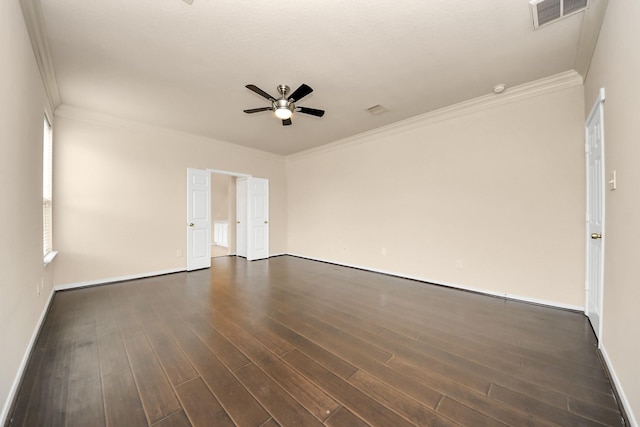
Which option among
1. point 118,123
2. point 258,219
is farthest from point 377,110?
point 118,123

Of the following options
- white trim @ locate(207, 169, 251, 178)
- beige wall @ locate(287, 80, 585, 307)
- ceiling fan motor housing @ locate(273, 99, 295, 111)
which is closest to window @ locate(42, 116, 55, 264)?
white trim @ locate(207, 169, 251, 178)

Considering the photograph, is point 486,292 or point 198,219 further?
point 198,219

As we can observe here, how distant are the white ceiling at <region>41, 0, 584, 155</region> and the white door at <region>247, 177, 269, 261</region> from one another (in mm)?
2501

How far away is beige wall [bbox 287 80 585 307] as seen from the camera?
2881 millimetres

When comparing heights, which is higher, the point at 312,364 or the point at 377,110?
the point at 377,110

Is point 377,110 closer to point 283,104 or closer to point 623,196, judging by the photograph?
point 283,104

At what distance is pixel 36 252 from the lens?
95.0 inches

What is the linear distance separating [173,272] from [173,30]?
397 cm

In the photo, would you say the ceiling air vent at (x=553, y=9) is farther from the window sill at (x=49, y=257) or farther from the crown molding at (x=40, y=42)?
the window sill at (x=49, y=257)

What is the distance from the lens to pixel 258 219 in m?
6.11

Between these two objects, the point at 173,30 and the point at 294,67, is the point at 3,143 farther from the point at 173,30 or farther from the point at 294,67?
the point at 294,67

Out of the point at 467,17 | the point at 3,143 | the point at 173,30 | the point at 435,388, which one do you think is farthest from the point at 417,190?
the point at 3,143

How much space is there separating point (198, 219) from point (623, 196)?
556cm

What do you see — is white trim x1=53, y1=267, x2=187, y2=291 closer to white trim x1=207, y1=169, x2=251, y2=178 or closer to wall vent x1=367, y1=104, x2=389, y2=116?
white trim x1=207, y1=169, x2=251, y2=178
